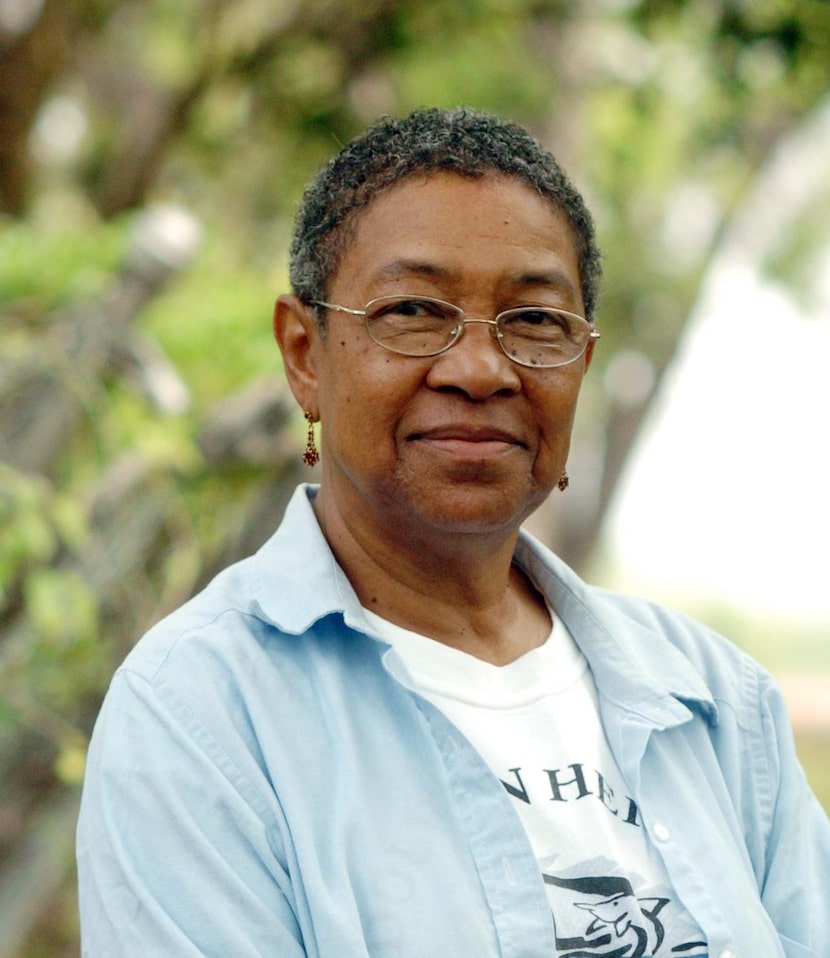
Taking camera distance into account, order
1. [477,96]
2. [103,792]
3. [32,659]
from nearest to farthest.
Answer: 1. [103,792]
2. [32,659]
3. [477,96]

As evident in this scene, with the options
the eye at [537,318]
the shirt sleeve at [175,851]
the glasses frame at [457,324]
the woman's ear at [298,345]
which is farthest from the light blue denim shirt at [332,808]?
the eye at [537,318]

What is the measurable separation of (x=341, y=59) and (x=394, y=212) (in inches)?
233

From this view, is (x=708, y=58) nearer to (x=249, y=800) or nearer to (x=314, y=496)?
(x=314, y=496)

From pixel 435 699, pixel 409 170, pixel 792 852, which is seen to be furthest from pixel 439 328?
pixel 792 852

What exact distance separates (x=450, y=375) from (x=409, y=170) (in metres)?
0.33

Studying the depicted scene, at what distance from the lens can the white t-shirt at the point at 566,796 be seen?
190 centimetres

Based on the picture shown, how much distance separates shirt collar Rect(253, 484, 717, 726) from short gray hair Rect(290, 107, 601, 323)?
0.37 meters

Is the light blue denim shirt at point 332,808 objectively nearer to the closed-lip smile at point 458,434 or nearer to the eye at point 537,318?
the closed-lip smile at point 458,434

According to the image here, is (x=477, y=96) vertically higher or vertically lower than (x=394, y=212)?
higher

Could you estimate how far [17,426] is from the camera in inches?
141

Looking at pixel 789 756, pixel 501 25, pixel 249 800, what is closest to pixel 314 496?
pixel 249 800

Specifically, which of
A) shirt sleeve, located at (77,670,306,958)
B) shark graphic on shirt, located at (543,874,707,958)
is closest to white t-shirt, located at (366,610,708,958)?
shark graphic on shirt, located at (543,874,707,958)

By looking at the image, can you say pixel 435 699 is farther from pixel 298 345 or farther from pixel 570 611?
pixel 298 345

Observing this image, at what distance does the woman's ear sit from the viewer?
223cm
